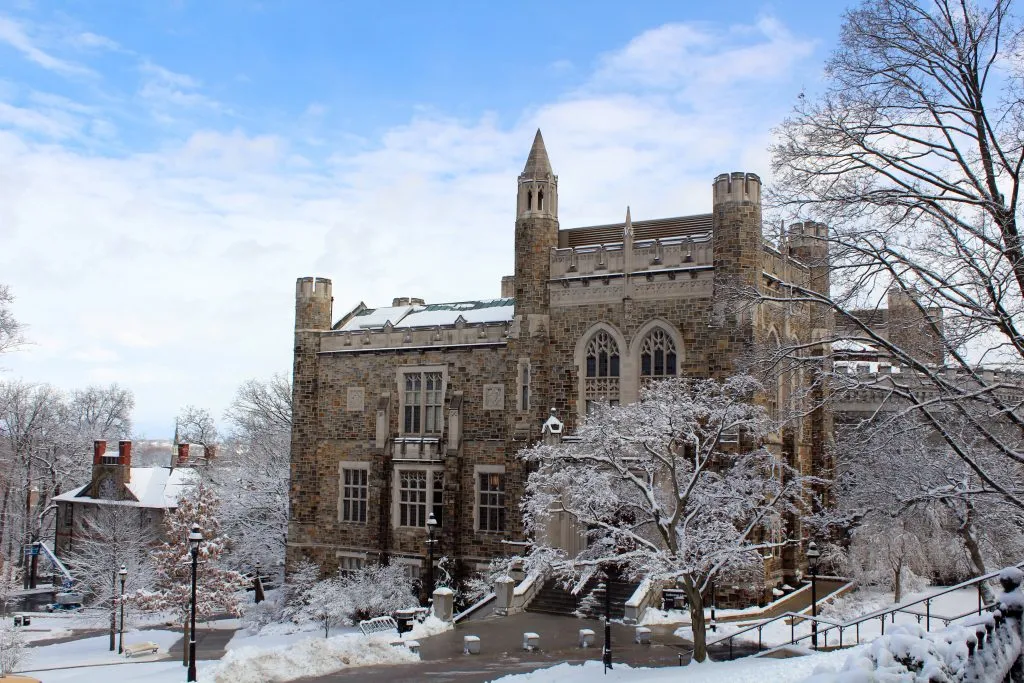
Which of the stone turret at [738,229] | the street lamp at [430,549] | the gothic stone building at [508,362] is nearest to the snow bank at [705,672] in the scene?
the gothic stone building at [508,362]

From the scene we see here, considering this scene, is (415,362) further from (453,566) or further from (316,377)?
(453,566)

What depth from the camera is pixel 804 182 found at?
495 inches

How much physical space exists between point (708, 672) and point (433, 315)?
2113cm

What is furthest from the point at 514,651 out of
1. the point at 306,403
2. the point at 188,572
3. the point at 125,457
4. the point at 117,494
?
the point at 125,457

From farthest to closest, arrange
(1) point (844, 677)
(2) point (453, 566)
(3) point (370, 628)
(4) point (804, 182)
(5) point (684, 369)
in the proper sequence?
(2) point (453, 566) < (3) point (370, 628) < (5) point (684, 369) < (4) point (804, 182) < (1) point (844, 677)

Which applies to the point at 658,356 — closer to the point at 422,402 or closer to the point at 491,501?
the point at 491,501

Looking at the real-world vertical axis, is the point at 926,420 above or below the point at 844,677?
above

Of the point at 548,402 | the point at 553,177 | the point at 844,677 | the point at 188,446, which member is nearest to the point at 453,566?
the point at 548,402

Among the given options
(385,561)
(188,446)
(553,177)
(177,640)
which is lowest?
(177,640)

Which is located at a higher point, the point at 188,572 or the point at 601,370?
the point at 601,370

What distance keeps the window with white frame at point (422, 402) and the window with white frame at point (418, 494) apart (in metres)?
1.43

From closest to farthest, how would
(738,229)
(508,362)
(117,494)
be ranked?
(738,229), (508,362), (117,494)

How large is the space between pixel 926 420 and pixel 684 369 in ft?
42.4

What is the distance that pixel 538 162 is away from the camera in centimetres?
2853
